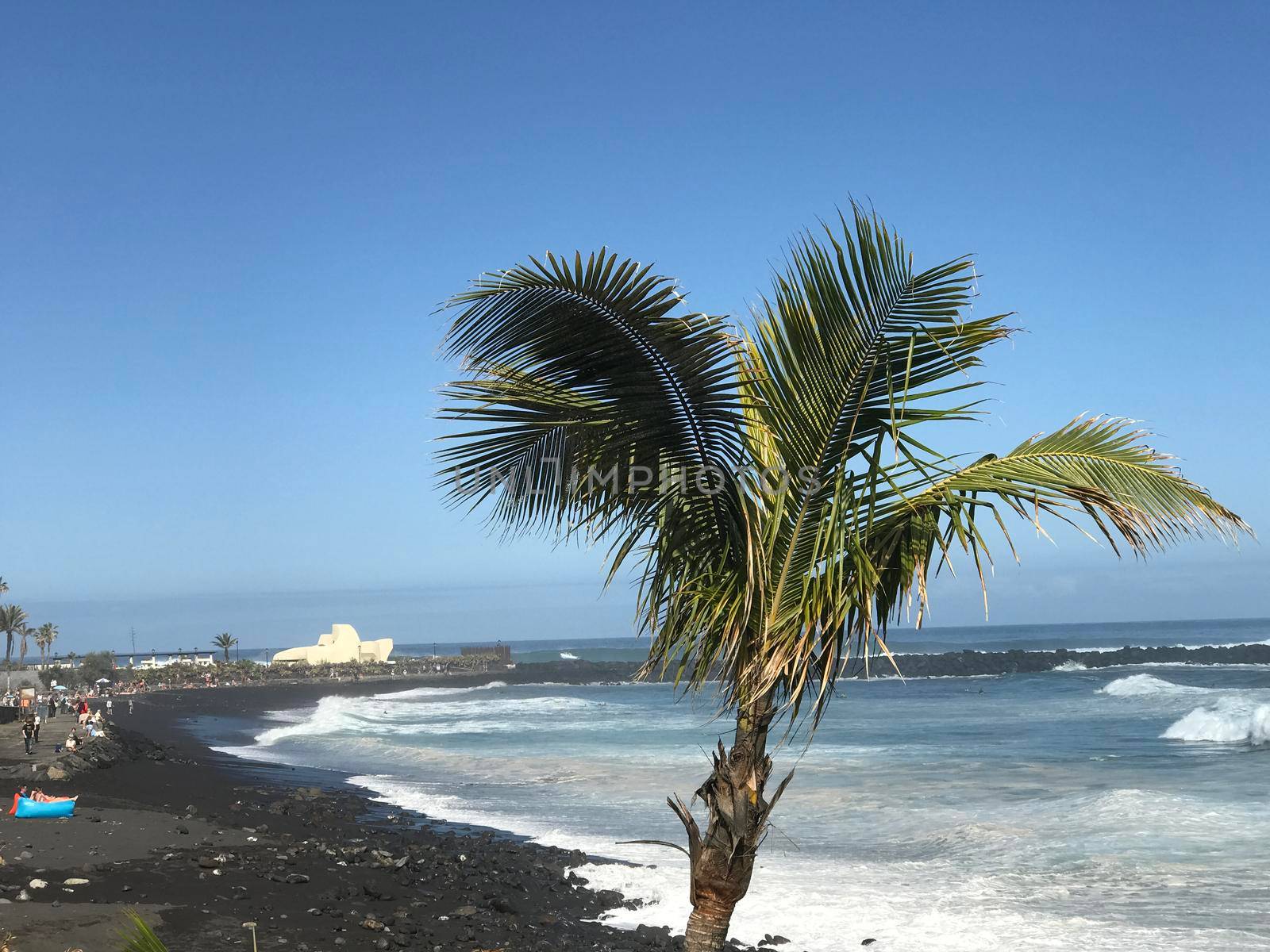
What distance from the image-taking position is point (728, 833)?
14.2 ft

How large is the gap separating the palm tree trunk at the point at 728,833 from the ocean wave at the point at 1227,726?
29.0m

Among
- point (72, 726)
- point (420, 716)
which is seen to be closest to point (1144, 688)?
point (420, 716)

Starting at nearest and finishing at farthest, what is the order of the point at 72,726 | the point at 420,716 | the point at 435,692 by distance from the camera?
the point at 72,726
the point at 420,716
the point at 435,692

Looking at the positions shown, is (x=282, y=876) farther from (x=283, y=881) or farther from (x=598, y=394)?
(x=598, y=394)

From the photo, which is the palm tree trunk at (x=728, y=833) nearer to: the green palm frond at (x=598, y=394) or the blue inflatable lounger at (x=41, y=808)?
the green palm frond at (x=598, y=394)

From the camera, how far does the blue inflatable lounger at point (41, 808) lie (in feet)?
42.7

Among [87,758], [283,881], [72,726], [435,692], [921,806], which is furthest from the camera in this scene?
[435,692]

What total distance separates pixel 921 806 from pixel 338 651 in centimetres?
7783

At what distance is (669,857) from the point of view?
46.4ft

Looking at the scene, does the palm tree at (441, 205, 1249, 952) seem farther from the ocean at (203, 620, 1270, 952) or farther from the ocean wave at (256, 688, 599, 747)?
the ocean wave at (256, 688, 599, 747)

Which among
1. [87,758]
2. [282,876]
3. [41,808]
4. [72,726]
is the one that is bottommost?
[72,726]

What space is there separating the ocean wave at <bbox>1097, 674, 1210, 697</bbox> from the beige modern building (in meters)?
60.8

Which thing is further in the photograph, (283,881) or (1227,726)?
(1227,726)

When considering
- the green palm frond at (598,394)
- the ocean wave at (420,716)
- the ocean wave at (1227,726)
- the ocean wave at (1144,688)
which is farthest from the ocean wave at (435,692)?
the green palm frond at (598,394)
